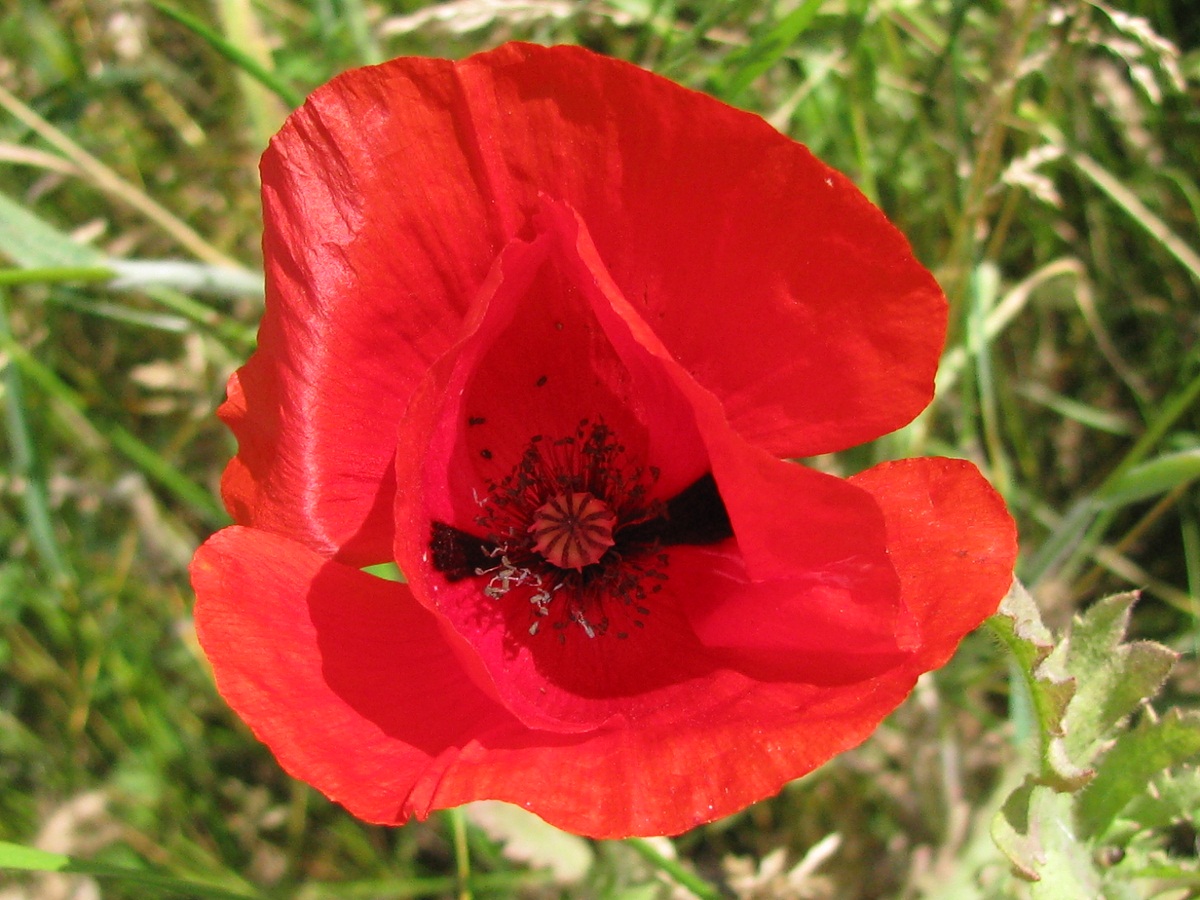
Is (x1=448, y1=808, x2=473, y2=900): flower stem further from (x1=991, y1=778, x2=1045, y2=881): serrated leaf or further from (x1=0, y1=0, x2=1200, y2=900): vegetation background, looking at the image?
(x1=991, y1=778, x2=1045, y2=881): serrated leaf

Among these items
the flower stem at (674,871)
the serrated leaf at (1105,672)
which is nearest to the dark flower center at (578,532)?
the flower stem at (674,871)

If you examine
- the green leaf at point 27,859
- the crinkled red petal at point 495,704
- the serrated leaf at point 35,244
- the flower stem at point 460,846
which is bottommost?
the flower stem at point 460,846

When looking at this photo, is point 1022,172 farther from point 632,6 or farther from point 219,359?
point 219,359

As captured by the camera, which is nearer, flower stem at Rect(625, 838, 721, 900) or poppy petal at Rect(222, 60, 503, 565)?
poppy petal at Rect(222, 60, 503, 565)

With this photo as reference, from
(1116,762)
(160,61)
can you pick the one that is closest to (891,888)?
(1116,762)

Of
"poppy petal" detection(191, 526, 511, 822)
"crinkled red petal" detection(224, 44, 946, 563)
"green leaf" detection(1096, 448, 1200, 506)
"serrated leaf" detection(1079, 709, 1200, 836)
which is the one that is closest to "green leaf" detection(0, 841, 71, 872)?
"poppy petal" detection(191, 526, 511, 822)

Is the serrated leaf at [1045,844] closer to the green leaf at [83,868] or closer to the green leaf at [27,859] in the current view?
the green leaf at [83,868]
